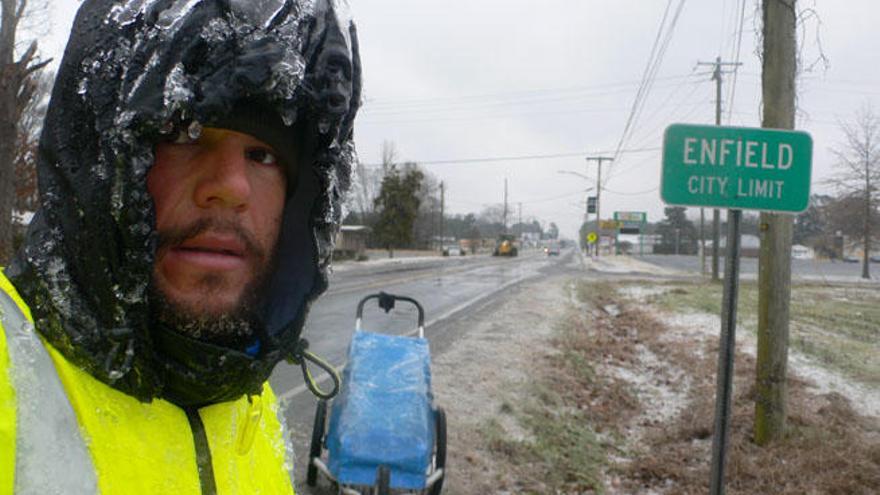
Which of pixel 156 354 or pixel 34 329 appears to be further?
pixel 156 354

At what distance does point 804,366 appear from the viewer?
8.62 meters

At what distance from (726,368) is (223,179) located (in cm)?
335

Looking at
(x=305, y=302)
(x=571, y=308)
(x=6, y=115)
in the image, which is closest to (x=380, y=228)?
(x=571, y=308)

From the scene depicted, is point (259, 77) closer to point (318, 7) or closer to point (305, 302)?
Answer: point (318, 7)

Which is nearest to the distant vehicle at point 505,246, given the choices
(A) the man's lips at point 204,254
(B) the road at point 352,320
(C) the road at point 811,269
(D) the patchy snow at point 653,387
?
(C) the road at point 811,269

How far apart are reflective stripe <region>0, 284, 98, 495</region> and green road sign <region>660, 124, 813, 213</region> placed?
357 cm

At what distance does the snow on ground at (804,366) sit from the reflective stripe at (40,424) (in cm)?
737

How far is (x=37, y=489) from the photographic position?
0.81 meters

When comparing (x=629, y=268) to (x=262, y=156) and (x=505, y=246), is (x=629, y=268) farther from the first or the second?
(x=262, y=156)

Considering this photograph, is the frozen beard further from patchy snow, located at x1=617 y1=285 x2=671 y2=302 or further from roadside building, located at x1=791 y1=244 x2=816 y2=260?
roadside building, located at x1=791 y1=244 x2=816 y2=260

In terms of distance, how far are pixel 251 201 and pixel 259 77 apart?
222 mm

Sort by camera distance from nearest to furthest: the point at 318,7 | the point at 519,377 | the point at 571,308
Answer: the point at 318,7
the point at 519,377
the point at 571,308

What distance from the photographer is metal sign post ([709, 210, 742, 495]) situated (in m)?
3.66

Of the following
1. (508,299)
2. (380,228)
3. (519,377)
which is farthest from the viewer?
(380,228)
